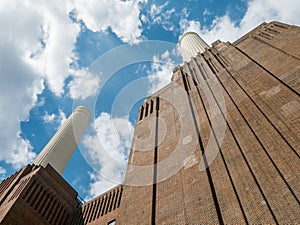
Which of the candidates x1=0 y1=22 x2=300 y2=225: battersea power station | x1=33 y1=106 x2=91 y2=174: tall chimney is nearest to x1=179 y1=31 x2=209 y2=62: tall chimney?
x1=0 y1=22 x2=300 y2=225: battersea power station

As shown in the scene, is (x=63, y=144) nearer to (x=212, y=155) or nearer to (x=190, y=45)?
(x=190, y=45)

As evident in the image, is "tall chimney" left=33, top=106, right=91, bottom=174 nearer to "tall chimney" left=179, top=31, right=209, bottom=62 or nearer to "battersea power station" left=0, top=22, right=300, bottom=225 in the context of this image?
"battersea power station" left=0, top=22, right=300, bottom=225

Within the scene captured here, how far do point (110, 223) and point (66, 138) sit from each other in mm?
17413

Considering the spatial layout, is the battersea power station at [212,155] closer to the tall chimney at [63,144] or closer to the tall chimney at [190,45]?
the tall chimney at [63,144]

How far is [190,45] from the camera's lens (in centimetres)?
2850

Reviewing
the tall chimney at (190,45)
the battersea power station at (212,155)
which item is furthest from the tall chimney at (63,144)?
the tall chimney at (190,45)

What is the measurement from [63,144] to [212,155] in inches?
939

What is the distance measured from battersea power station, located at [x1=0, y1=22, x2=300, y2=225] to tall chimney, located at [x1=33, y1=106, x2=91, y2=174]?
7309 mm

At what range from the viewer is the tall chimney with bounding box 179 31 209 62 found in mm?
26225

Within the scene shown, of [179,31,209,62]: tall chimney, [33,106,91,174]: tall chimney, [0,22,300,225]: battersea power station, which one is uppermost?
[179,31,209,62]: tall chimney

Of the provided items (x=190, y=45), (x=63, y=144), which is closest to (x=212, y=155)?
(x=190, y=45)

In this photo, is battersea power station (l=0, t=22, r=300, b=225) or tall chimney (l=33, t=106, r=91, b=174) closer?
battersea power station (l=0, t=22, r=300, b=225)

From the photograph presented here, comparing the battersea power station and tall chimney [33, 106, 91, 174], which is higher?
tall chimney [33, 106, 91, 174]

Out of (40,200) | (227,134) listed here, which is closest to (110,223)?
(40,200)
